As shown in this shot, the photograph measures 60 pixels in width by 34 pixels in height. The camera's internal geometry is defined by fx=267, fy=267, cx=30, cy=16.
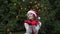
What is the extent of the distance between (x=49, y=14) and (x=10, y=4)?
1.26 meters

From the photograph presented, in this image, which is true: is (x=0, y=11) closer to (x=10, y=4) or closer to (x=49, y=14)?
(x=10, y=4)

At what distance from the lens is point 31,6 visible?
826cm

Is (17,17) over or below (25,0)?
below

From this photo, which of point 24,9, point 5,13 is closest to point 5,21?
point 5,13

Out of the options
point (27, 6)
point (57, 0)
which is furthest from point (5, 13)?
point (57, 0)

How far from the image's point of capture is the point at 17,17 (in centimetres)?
805

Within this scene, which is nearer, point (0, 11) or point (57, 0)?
point (0, 11)

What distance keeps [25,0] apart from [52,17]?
1027mm

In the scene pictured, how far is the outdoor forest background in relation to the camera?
8.06 meters

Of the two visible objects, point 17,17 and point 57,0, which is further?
point 57,0

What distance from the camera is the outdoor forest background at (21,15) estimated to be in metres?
8.06

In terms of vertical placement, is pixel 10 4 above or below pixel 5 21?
above

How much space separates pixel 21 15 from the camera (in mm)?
8023

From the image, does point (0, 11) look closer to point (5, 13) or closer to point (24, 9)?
point (5, 13)
